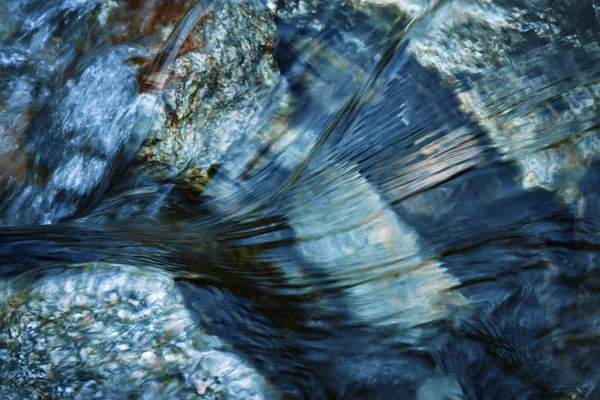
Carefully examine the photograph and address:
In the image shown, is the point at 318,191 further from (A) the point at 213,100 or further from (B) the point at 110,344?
(B) the point at 110,344

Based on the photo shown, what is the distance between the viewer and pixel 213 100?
270 centimetres

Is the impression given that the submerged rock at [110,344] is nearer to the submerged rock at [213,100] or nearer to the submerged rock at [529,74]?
the submerged rock at [213,100]

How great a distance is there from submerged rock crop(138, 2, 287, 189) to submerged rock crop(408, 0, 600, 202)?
641mm

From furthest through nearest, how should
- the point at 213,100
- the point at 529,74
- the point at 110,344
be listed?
the point at 213,100
the point at 529,74
the point at 110,344

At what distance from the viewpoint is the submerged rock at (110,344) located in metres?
1.58

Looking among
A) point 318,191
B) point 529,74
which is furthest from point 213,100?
point 529,74

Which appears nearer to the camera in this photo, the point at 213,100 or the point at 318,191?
the point at 318,191

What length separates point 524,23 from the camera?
7.87 ft

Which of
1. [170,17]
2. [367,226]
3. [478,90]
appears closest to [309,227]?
[367,226]

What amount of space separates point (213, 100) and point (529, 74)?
125 centimetres

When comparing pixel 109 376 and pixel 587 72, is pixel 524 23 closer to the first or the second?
pixel 587 72

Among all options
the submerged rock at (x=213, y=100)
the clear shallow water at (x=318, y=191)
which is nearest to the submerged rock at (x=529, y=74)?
the clear shallow water at (x=318, y=191)

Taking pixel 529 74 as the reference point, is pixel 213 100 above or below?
above

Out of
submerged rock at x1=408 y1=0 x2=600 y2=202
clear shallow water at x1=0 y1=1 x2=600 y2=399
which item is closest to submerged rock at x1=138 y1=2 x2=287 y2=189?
clear shallow water at x1=0 y1=1 x2=600 y2=399
